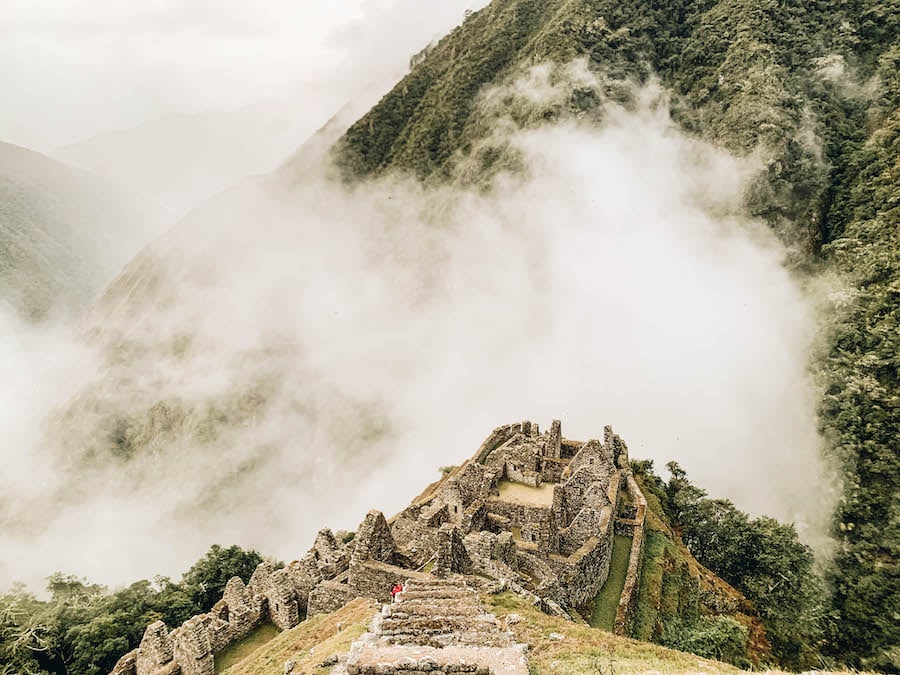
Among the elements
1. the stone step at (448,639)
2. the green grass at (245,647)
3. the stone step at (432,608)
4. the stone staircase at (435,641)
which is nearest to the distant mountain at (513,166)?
the green grass at (245,647)

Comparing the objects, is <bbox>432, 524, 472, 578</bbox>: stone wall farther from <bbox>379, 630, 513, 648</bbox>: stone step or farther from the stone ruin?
<bbox>379, 630, 513, 648</bbox>: stone step

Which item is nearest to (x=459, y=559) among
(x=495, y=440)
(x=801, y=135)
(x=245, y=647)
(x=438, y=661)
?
(x=245, y=647)

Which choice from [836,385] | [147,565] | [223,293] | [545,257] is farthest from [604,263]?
[147,565]

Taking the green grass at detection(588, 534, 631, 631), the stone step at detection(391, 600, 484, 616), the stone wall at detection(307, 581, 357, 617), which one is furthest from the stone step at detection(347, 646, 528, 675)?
the green grass at detection(588, 534, 631, 631)

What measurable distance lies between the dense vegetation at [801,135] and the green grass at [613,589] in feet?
40.2

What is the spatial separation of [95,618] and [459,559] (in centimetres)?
2281

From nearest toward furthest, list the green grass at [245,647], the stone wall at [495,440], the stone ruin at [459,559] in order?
the stone ruin at [459,559]
the green grass at [245,647]
the stone wall at [495,440]

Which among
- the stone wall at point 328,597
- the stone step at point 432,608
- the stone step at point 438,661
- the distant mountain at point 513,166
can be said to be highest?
the distant mountain at point 513,166

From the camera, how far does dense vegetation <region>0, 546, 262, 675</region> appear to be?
28953 millimetres

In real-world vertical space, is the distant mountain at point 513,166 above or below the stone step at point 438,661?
above

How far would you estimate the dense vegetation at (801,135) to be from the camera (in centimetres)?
5759

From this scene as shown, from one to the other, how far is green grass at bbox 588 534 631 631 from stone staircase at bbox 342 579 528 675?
12.6 meters

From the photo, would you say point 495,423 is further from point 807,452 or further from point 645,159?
point 645,159

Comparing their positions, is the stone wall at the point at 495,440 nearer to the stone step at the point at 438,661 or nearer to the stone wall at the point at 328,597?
the stone wall at the point at 328,597
